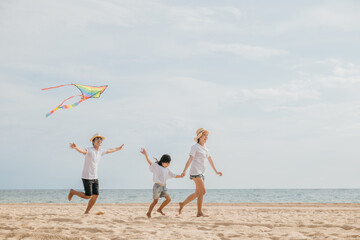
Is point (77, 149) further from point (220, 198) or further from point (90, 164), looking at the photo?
point (220, 198)

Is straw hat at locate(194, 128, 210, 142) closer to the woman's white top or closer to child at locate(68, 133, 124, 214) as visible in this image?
the woman's white top

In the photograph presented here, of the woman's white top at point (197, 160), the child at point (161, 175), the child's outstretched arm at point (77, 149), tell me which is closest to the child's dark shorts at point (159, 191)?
the child at point (161, 175)

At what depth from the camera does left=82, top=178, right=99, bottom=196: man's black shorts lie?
784cm

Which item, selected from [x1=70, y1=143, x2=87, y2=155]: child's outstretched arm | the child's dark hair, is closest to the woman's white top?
the child's dark hair

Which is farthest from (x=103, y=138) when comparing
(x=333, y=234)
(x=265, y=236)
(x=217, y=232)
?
(x=333, y=234)

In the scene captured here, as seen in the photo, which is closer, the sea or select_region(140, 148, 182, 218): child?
select_region(140, 148, 182, 218): child

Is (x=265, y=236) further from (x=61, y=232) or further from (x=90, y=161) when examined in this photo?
(x=90, y=161)

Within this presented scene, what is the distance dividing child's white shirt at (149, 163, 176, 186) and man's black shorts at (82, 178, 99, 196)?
1280 millimetres

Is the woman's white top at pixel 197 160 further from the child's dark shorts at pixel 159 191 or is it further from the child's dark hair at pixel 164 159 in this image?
the child's dark shorts at pixel 159 191

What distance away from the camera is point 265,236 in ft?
17.1

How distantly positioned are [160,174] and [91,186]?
151 centimetres

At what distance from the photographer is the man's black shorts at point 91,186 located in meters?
7.84

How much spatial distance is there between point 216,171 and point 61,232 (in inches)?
147

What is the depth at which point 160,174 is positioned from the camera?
7.83 metres
